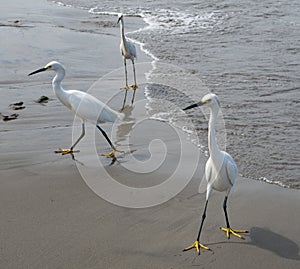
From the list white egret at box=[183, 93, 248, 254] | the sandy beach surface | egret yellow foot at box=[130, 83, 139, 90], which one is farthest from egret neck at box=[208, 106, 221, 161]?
egret yellow foot at box=[130, 83, 139, 90]

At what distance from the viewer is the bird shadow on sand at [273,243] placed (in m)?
3.61

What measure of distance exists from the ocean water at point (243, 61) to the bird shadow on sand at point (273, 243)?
1.05 m

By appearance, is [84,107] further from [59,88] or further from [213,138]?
[213,138]

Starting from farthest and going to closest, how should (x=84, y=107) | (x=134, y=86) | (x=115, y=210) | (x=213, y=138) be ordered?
(x=134, y=86)
(x=84, y=107)
(x=115, y=210)
(x=213, y=138)

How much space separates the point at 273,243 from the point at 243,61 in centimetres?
656

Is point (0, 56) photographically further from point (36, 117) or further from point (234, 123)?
point (234, 123)

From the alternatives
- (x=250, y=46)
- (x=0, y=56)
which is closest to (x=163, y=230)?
(x=0, y=56)

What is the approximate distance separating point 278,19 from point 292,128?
8270 millimetres

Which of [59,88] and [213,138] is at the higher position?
[213,138]

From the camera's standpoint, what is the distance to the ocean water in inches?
226

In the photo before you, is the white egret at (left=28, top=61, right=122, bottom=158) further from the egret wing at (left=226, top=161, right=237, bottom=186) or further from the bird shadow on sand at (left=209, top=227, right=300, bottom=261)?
the bird shadow on sand at (left=209, top=227, right=300, bottom=261)

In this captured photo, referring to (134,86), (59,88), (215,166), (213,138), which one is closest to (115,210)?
(215,166)

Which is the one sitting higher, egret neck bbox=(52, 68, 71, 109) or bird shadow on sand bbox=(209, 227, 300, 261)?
egret neck bbox=(52, 68, 71, 109)

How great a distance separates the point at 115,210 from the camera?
423cm
